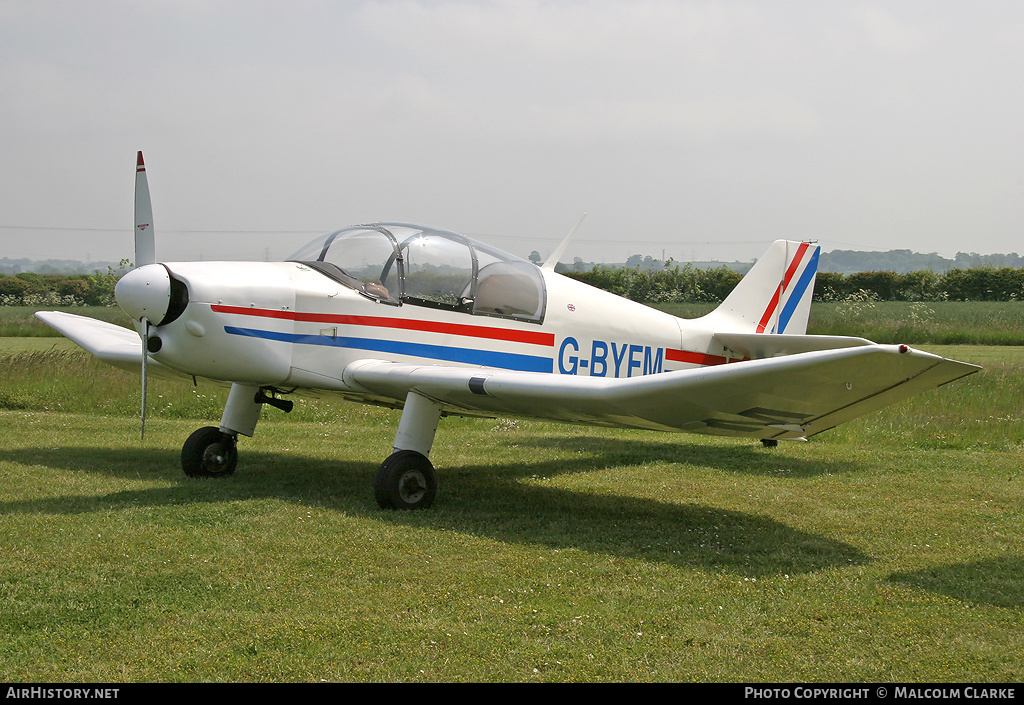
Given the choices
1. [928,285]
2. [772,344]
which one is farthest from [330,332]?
[928,285]

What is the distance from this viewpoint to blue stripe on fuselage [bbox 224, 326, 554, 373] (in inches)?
267

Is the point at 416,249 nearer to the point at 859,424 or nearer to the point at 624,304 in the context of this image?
the point at 624,304

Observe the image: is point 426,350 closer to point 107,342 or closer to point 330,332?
point 330,332

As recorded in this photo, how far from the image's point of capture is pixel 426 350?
7180 millimetres

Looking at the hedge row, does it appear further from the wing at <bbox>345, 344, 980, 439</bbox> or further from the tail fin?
the wing at <bbox>345, 344, 980, 439</bbox>

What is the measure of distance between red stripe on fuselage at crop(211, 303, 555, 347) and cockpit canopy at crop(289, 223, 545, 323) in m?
0.14

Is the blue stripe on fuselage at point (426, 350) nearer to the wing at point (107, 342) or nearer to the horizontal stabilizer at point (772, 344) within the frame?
the wing at point (107, 342)

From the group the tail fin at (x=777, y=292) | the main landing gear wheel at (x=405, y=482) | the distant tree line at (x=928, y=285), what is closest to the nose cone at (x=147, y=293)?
the main landing gear wheel at (x=405, y=482)

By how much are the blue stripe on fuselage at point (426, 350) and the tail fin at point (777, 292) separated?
3.07 meters

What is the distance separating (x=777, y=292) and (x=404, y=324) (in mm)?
4831

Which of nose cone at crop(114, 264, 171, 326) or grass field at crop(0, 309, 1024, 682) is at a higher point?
nose cone at crop(114, 264, 171, 326)

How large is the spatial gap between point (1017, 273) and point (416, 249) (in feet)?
183

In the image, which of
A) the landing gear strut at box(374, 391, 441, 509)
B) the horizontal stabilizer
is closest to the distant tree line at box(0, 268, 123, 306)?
the horizontal stabilizer

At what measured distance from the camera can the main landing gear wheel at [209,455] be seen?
26.1 ft
